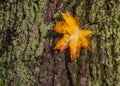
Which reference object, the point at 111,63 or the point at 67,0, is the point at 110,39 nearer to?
the point at 111,63

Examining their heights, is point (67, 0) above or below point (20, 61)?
→ above

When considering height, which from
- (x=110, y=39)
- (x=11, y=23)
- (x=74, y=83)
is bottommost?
(x=74, y=83)

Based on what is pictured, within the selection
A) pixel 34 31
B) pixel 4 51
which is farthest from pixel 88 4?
pixel 4 51
